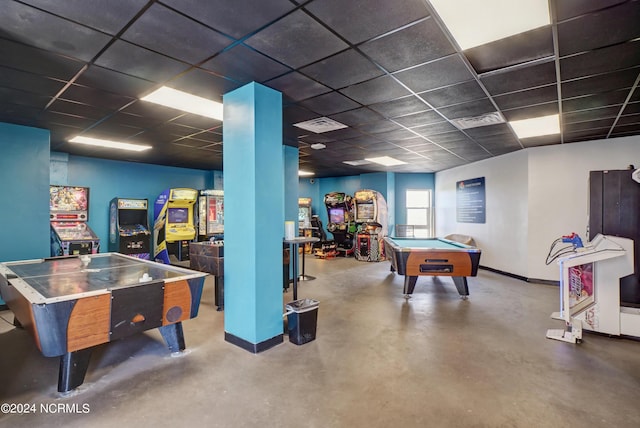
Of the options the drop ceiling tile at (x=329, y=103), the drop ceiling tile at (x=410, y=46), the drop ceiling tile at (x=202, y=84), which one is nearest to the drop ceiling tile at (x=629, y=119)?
the drop ceiling tile at (x=410, y=46)

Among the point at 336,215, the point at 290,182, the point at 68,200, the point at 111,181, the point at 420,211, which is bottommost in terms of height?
the point at 336,215

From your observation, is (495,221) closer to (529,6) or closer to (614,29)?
(614,29)

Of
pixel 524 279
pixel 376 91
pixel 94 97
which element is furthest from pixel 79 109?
pixel 524 279

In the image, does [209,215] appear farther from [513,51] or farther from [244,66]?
[513,51]

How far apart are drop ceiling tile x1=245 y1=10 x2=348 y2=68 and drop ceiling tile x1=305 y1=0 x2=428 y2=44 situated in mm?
106

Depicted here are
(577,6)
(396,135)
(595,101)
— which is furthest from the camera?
(396,135)

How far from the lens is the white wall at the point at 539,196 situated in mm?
5664

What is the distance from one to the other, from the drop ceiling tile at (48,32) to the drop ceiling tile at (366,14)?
1676 millimetres

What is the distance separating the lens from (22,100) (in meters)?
3.63

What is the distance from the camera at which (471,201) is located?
805 centimetres

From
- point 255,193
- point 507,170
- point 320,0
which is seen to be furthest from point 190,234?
point 507,170

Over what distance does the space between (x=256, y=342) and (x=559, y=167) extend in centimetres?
626

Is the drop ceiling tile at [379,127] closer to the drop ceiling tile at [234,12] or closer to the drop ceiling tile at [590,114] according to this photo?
the drop ceiling tile at [590,114]

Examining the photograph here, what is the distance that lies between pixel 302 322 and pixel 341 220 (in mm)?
6721
